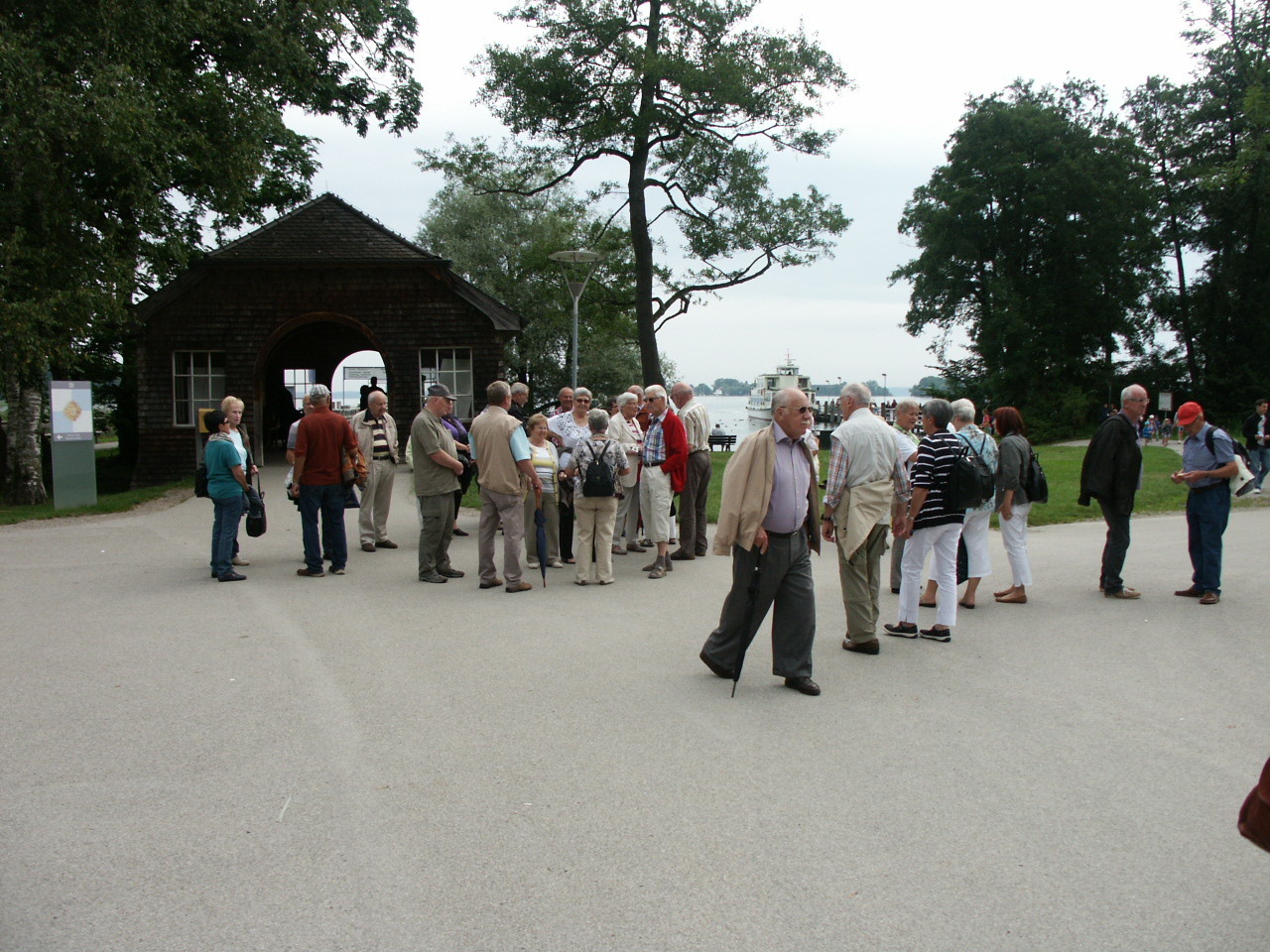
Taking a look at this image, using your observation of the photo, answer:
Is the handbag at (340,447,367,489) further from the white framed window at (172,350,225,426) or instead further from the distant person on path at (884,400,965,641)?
the white framed window at (172,350,225,426)

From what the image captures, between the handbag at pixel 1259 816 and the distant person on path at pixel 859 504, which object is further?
the distant person on path at pixel 859 504

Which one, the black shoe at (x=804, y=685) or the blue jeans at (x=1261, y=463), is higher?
the blue jeans at (x=1261, y=463)

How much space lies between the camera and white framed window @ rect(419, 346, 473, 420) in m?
25.0

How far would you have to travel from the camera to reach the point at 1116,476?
9578 millimetres

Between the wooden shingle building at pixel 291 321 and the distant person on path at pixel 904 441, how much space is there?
52.4 feet

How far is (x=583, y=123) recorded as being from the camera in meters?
28.1

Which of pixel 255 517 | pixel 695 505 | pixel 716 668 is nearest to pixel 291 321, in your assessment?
pixel 255 517

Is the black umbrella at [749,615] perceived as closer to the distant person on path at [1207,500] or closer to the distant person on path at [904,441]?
the distant person on path at [904,441]

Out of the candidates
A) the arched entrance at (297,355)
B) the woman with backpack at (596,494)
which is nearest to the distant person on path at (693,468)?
the woman with backpack at (596,494)

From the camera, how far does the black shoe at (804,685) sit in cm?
646

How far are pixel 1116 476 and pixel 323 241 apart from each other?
2000 centimetres

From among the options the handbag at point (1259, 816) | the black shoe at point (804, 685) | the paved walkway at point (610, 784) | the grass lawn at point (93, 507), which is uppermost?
the handbag at point (1259, 816)

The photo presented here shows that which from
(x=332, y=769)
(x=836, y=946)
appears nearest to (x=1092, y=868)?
(x=836, y=946)

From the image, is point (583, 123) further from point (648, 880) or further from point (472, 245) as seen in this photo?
point (648, 880)
